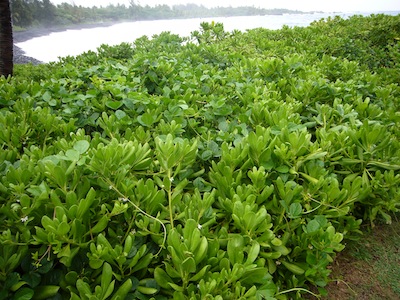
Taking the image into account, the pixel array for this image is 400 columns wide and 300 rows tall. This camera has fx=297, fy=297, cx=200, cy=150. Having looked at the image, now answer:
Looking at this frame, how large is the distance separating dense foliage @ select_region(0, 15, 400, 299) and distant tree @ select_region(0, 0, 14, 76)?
7.55 ft

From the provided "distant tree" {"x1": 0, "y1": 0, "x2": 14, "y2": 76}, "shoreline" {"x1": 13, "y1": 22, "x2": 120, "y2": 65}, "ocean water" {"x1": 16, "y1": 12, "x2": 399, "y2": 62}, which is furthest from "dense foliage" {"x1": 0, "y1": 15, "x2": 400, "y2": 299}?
"shoreline" {"x1": 13, "y1": 22, "x2": 120, "y2": 65}

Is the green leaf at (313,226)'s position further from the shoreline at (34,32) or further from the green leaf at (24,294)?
the shoreline at (34,32)

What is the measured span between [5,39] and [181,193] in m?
4.41

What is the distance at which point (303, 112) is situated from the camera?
240cm

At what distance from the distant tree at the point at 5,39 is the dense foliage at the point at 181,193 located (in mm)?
2302

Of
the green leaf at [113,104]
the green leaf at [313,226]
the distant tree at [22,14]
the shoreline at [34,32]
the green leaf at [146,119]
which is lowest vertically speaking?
the green leaf at [313,226]

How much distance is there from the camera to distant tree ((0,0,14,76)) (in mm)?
4242

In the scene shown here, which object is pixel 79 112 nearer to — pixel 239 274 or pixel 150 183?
pixel 150 183

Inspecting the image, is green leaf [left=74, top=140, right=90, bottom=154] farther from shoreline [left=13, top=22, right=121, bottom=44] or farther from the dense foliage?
shoreline [left=13, top=22, right=121, bottom=44]

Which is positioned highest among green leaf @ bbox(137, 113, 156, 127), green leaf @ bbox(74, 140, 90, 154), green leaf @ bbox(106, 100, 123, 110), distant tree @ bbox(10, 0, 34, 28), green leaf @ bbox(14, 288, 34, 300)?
distant tree @ bbox(10, 0, 34, 28)

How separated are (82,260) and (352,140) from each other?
1.55 metres

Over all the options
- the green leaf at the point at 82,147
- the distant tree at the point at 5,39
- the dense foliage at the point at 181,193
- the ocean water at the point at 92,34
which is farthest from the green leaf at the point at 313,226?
the ocean water at the point at 92,34

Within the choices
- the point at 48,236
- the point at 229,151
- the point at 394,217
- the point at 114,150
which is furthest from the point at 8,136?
the point at 394,217

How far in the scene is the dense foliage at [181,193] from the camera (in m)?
1.03
